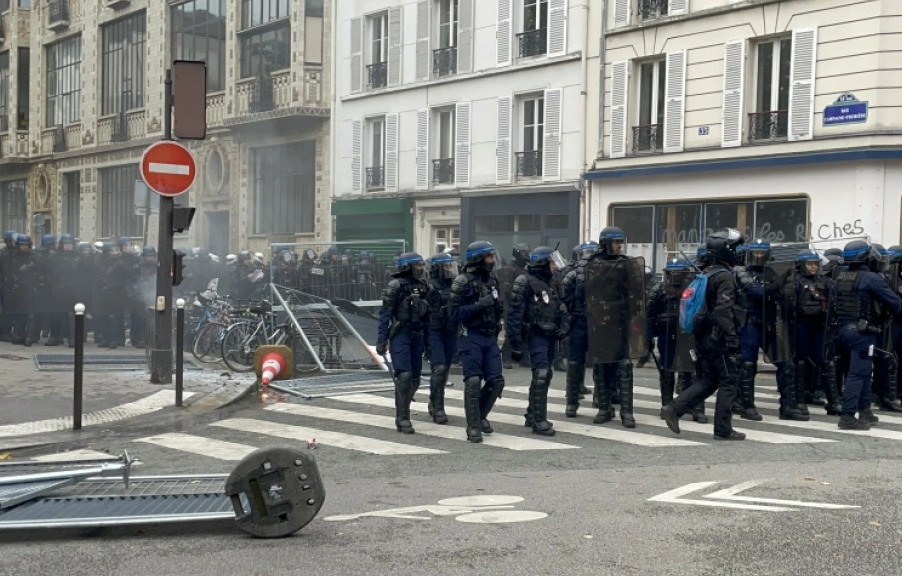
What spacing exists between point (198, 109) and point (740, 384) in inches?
263

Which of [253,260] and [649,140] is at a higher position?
[649,140]

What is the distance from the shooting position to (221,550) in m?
5.90

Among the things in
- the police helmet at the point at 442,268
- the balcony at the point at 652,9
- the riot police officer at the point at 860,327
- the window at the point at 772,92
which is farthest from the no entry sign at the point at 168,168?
→ the balcony at the point at 652,9

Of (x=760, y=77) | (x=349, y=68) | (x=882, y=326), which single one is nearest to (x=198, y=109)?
(x=882, y=326)

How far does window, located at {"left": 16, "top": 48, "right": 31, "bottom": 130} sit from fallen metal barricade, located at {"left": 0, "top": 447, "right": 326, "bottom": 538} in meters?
41.8

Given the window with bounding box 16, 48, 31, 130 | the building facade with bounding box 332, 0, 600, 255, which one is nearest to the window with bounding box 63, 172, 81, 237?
the window with bounding box 16, 48, 31, 130

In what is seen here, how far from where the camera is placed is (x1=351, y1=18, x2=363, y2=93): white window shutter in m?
30.5

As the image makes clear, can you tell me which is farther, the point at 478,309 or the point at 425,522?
the point at 478,309

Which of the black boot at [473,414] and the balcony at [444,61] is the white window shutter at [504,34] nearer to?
the balcony at [444,61]

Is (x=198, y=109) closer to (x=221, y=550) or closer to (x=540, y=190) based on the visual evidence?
(x=221, y=550)

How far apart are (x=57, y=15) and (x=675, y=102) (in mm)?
27846

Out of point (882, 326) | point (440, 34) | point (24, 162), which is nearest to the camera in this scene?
point (882, 326)

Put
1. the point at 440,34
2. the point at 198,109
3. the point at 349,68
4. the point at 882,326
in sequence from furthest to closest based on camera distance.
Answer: the point at 349,68, the point at 440,34, the point at 198,109, the point at 882,326

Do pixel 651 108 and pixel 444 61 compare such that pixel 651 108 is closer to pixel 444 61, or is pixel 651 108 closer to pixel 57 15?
pixel 444 61
